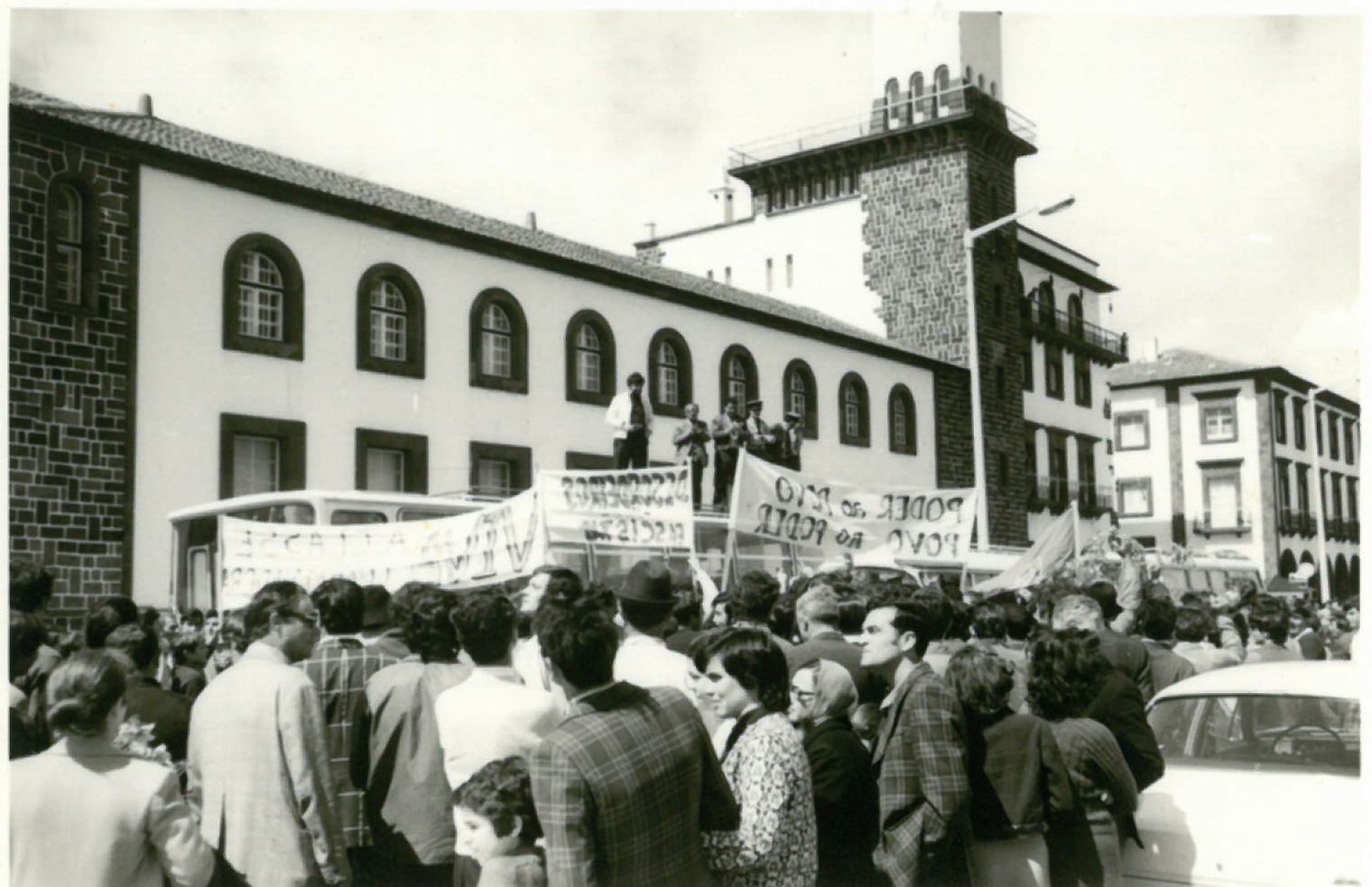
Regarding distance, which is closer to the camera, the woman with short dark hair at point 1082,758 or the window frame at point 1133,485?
the woman with short dark hair at point 1082,758

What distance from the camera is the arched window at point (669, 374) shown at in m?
29.4

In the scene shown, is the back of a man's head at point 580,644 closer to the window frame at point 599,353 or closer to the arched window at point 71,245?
the arched window at point 71,245

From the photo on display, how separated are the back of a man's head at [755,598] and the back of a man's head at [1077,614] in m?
1.39

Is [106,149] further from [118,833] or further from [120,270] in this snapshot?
[118,833]

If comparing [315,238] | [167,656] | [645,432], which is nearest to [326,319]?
[315,238]

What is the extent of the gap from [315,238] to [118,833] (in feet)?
63.6

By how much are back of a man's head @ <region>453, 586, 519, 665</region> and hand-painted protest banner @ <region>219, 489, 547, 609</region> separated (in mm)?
6351

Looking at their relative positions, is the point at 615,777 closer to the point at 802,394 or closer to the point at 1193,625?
the point at 1193,625

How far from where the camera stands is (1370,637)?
6.17m

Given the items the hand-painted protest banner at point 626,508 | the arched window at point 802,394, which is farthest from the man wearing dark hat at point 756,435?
the hand-painted protest banner at point 626,508

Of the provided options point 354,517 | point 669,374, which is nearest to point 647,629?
point 354,517

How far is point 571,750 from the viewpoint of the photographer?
408cm

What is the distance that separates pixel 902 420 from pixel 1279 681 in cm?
3060

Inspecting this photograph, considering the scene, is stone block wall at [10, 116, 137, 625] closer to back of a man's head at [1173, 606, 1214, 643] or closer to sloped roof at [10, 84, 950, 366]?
sloped roof at [10, 84, 950, 366]
